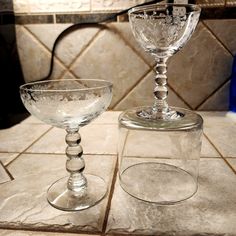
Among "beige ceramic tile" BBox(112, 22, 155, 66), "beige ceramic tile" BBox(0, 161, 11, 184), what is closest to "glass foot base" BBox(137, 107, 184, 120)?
"beige ceramic tile" BBox(0, 161, 11, 184)

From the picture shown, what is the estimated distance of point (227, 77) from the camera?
0.76 m

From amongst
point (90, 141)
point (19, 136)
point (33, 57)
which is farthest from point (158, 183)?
point (33, 57)

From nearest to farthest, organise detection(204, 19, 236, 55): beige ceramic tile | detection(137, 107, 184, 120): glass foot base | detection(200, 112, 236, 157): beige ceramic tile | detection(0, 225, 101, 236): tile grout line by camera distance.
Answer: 1. detection(0, 225, 101, 236): tile grout line
2. detection(137, 107, 184, 120): glass foot base
3. detection(200, 112, 236, 157): beige ceramic tile
4. detection(204, 19, 236, 55): beige ceramic tile

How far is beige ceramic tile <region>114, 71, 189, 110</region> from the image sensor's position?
0.79 m

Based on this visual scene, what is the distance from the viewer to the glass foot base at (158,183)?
1.22 feet

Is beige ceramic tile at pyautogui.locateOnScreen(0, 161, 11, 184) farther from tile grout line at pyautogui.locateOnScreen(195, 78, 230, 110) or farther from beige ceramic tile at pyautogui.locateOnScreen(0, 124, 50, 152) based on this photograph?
tile grout line at pyautogui.locateOnScreen(195, 78, 230, 110)

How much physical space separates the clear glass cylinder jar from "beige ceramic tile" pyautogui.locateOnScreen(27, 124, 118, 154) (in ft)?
0.12

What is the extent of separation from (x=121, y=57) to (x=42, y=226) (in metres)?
0.56

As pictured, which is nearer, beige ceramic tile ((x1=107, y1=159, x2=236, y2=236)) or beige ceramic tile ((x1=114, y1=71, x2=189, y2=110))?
beige ceramic tile ((x1=107, y1=159, x2=236, y2=236))

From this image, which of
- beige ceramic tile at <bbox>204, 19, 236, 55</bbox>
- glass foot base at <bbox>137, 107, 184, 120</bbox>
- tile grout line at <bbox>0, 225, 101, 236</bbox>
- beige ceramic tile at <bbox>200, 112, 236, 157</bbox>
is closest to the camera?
tile grout line at <bbox>0, 225, 101, 236</bbox>

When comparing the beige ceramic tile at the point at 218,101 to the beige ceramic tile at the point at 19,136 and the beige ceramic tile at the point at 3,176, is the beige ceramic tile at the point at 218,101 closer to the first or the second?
the beige ceramic tile at the point at 19,136

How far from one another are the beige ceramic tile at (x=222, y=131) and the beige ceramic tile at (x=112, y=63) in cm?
24

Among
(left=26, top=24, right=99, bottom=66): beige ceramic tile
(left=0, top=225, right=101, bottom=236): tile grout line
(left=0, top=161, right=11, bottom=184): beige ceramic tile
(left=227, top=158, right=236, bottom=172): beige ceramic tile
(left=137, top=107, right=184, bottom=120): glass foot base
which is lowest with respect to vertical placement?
(left=0, top=161, right=11, bottom=184): beige ceramic tile

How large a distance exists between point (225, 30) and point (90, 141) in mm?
474
